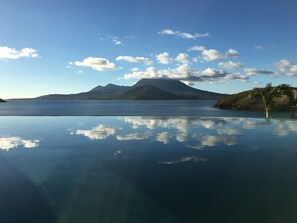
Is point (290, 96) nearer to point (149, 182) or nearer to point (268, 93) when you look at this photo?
point (268, 93)

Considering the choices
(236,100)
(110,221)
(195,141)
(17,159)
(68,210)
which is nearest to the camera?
(110,221)

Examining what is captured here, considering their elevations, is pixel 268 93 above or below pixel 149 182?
above

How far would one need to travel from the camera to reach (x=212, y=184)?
11523 mm

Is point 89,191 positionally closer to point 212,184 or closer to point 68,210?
point 68,210

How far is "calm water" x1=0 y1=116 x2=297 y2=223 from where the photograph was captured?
8844mm

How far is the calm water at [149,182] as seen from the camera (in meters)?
8.84

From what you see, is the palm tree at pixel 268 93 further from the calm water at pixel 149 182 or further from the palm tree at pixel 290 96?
the calm water at pixel 149 182

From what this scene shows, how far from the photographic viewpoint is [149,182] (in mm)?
11703

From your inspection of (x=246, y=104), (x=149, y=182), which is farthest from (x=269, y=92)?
(x=246, y=104)

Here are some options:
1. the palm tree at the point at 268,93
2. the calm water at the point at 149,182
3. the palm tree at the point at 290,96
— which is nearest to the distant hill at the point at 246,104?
the palm tree at the point at 268,93

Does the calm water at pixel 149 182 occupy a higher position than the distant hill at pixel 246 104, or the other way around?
the distant hill at pixel 246 104

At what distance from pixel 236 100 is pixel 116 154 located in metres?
136

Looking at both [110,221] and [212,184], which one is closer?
[110,221]

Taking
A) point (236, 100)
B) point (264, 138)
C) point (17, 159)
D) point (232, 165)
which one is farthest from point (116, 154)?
point (236, 100)
